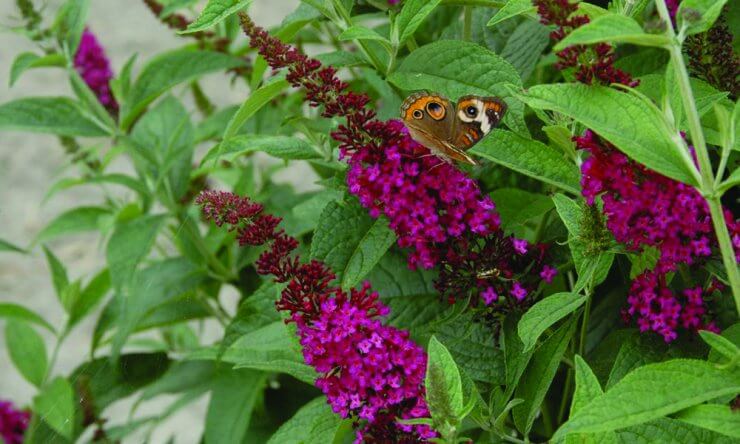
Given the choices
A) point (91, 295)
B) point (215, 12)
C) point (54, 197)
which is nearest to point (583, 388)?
point (215, 12)

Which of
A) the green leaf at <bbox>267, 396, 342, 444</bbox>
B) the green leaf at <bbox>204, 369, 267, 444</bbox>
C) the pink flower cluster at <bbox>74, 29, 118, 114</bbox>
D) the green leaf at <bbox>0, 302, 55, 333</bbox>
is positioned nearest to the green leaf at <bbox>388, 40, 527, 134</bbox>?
the green leaf at <bbox>267, 396, 342, 444</bbox>

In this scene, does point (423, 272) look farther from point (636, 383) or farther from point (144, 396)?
point (144, 396)

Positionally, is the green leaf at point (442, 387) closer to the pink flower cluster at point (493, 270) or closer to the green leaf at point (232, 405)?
the pink flower cluster at point (493, 270)

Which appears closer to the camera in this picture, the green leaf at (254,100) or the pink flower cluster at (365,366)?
the pink flower cluster at (365,366)

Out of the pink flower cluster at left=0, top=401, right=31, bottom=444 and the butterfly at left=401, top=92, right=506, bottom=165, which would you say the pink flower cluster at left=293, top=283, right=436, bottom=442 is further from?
the pink flower cluster at left=0, top=401, right=31, bottom=444

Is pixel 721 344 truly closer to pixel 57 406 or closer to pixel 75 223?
→ pixel 57 406

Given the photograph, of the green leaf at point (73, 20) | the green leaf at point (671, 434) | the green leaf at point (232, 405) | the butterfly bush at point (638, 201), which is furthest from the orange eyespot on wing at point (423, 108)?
the green leaf at point (73, 20)
